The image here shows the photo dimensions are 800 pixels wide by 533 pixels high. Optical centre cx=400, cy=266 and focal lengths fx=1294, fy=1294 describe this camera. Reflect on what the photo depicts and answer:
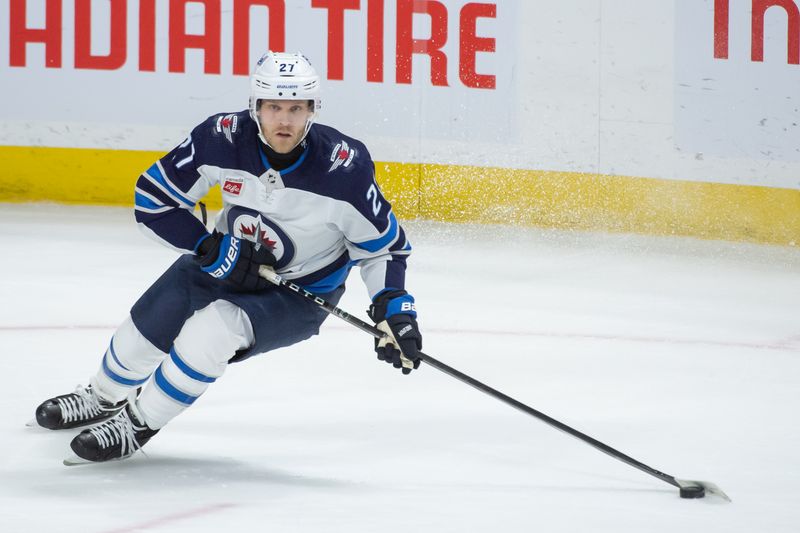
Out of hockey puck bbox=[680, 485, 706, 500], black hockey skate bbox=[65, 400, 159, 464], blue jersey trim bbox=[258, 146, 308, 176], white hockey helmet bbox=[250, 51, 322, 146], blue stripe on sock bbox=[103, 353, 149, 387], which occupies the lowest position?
hockey puck bbox=[680, 485, 706, 500]

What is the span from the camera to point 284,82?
2416 mm

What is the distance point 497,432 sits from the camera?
2.83 meters

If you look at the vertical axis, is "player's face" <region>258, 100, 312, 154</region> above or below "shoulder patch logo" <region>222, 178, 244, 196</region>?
above

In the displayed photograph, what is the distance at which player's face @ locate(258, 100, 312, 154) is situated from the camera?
2.43m

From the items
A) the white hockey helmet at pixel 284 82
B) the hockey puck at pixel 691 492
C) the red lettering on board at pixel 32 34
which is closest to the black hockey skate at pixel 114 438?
the white hockey helmet at pixel 284 82

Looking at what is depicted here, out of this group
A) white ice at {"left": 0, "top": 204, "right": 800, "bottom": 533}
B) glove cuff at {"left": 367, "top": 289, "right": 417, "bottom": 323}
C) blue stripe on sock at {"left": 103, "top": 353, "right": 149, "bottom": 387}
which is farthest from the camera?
blue stripe on sock at {"left": 103, "top": 353, "right": 149, "bottom": 387}

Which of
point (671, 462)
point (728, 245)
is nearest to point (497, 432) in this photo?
point (671, 462)

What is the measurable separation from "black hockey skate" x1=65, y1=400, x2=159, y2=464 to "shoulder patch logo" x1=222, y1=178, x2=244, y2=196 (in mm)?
448

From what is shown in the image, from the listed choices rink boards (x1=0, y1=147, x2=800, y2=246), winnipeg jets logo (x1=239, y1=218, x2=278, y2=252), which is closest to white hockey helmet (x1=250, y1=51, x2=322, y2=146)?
winnipeg jets logo (x1=239, y1=218, x2=278, y2=252)

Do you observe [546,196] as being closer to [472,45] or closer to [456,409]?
[472,45]

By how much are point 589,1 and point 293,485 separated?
12.4ft

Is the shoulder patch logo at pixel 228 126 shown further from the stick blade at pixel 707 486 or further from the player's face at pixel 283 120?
the stick blade at pixel 707 486

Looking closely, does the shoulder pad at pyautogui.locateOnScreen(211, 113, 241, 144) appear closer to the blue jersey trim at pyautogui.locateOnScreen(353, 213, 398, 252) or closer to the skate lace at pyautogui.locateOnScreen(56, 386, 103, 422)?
the blue jersey trim at pyautogui.locateOnScreen(353, 213, 398, 252)

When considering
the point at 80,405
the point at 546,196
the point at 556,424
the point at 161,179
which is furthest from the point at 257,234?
the point at 546,196
